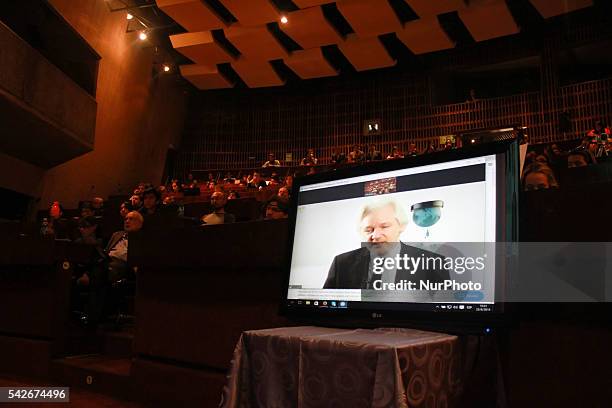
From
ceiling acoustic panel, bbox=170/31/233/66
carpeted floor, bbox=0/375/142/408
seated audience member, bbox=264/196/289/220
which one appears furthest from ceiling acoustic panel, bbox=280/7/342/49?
carpeted floor, bbox=0/375/142/408

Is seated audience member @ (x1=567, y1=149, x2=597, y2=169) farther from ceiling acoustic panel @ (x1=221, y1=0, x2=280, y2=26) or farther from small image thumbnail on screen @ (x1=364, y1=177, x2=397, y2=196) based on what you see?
ceiling acoustic panel @ (x1=221, y1=0, x2=280, y2=26)

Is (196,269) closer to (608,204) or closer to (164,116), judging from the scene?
(608,204)

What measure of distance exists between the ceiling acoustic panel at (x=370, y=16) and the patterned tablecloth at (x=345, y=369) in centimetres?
723

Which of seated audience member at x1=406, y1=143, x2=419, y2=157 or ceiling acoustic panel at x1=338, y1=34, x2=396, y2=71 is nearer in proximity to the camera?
ceiling acoustic panel at x1=338, y1=34, x2=396, y2=71

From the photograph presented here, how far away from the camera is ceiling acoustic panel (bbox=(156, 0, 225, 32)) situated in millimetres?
7574

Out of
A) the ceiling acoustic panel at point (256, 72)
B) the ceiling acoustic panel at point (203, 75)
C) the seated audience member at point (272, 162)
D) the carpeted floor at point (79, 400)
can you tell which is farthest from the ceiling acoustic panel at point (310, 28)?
the carpeted floor at point (79, 400)

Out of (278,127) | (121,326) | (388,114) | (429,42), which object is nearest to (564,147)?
(429,42)

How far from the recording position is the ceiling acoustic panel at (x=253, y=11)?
755 cm

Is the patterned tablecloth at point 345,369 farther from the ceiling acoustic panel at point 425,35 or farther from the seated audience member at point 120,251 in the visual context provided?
the ceiling acoustic panel at point 425,35

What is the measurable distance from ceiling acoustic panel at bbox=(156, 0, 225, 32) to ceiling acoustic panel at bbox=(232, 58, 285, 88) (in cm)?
109

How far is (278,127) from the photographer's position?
11.3m

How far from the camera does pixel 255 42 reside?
8.55 metres

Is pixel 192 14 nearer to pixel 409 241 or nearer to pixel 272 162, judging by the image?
pixel 272 162

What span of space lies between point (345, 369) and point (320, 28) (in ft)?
26.2
